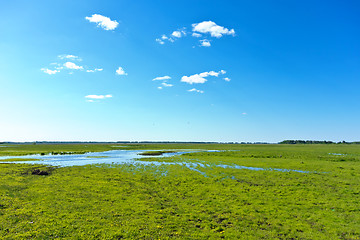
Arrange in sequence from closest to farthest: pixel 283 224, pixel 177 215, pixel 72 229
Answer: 1. pixel 72 229
2. pixel 283 224
3. pixel 177 215

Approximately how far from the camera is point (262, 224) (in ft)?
52.2

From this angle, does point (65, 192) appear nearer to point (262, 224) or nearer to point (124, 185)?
point (124, 185)

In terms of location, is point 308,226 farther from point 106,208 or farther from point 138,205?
point 106,208

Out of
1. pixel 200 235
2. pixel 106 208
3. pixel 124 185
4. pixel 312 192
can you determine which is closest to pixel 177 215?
pixel 200 235

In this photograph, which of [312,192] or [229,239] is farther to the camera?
[312,192]

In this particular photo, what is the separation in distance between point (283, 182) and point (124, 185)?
24394 millimetres

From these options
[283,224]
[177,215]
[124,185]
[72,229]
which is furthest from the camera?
[124,185]

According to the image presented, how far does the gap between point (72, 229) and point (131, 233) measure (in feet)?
15.1

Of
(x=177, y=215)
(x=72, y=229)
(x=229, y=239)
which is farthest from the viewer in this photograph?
(x=177, y=215)

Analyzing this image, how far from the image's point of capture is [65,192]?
2438 cm

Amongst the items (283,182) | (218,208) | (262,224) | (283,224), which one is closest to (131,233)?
(218,208)

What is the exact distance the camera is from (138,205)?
20062 mm

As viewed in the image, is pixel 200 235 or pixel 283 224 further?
pixel 283 224

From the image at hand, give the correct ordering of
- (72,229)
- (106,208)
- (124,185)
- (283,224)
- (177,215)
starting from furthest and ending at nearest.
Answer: (124,185)
(106,208)
(177,215)
(283,224)
(72,229)
